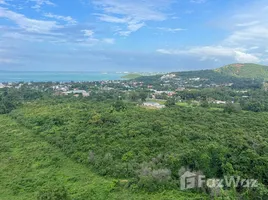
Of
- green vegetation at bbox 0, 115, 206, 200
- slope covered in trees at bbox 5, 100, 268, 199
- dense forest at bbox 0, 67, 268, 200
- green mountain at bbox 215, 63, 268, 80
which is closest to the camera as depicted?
green vegetation at bbox 0, 115, 206, 200

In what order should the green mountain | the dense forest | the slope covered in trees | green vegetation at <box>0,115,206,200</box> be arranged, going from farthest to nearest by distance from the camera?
1. the green mountain
2. the slope covered in trees
3. the dense forest
4. green vegetation at <box>0,115,206,200</box>

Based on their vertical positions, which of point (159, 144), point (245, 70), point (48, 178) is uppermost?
point (245, 70)

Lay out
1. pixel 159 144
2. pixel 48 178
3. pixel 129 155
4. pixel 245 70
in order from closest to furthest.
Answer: pixel 48 178, pixel 129 155, pixel 159 144, pixel 245 70

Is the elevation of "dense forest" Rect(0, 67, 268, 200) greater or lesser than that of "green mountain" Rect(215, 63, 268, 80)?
lesser

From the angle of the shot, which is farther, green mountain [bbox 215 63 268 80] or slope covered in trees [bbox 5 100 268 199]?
green mountain [bbox 215 63 268 80]

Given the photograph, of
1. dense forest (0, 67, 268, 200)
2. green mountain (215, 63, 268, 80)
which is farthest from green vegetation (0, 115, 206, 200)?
green mountain (215, 63, 268, 80)

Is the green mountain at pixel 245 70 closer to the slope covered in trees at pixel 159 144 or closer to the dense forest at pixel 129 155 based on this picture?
the slope covered in trees at pixel 159 144

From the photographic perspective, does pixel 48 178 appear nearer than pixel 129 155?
Yes

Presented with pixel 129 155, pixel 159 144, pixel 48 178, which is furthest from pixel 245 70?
pixel 48 178

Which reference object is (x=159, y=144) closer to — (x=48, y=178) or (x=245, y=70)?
(x=48, y=178)

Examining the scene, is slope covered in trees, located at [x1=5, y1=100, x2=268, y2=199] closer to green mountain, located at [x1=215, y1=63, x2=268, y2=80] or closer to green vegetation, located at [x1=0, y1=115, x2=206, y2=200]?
green vegetation, located at [x1=0, y1=115, x2=206, y2=200]
